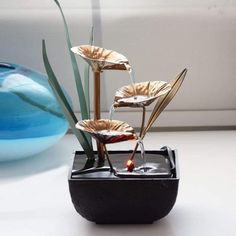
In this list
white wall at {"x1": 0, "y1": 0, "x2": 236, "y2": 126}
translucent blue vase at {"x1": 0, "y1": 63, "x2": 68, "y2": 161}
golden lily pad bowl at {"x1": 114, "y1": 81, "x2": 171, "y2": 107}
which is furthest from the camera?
white wall at {"x1": 0, "y1": 0, "x2": 236, "y2": 126}

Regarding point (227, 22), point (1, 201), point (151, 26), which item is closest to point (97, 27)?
point (151, 26)

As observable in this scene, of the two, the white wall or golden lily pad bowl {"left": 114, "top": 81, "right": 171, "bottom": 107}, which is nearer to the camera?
golden lily pad bowl {"left": 114, "top": 81, "right": 171, "bottom": 107}

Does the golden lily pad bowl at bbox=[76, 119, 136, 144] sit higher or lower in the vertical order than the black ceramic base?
Result: higher

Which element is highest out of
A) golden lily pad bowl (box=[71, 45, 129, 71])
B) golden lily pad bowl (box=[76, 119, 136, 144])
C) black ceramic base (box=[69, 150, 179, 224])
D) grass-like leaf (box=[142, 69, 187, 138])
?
golden lily pad bowl (box=[71, 45, 129, 71])

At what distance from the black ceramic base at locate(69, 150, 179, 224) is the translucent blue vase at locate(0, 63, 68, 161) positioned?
0.57 feet

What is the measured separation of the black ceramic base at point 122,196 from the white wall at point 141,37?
0.34 m

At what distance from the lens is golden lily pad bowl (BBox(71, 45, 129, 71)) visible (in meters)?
0.56

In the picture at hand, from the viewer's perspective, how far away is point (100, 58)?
562mm

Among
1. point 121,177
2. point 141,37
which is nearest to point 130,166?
point 121,177

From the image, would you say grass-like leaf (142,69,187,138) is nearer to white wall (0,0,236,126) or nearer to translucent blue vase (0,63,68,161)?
translucent blue vase (0,63,68,161)

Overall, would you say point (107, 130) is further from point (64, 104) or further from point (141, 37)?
point (141, 37)

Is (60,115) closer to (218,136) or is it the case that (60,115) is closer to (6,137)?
(6,137)

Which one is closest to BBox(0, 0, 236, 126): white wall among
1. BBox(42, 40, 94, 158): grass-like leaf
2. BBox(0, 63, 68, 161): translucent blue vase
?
BBox(0, 63, 68, 161): translucent blue vase

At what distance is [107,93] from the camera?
2.93 ft
